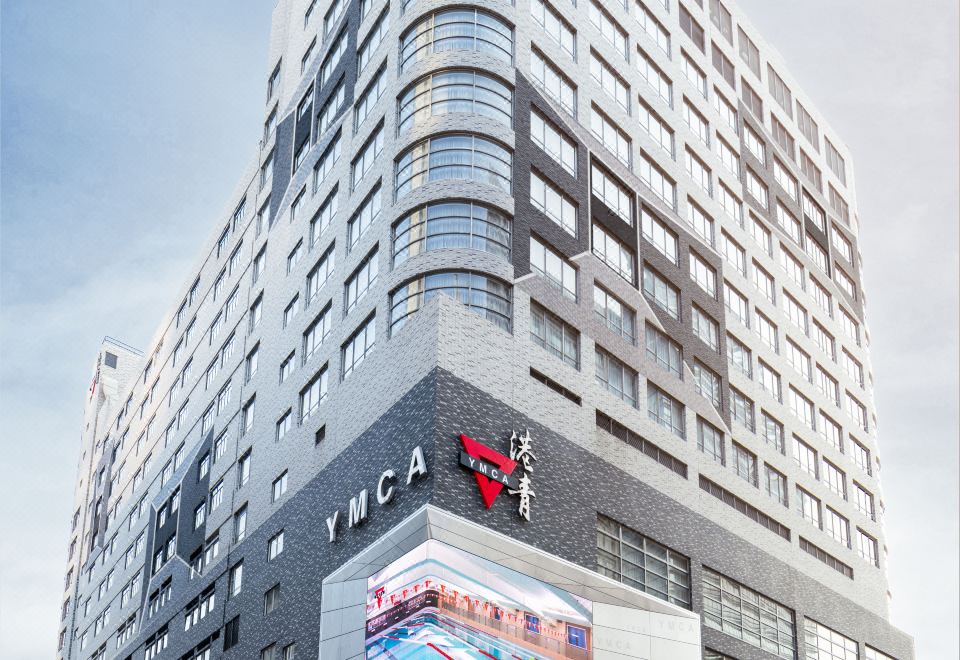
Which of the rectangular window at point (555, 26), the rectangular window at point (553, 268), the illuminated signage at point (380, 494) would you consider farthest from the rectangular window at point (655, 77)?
the illuminated signage at point (380, 494)

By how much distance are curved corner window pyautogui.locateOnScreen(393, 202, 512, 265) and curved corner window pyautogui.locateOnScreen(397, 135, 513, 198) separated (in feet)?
5.11

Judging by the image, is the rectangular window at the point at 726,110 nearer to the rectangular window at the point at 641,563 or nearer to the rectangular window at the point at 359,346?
the rectangular window at the point at 641,563

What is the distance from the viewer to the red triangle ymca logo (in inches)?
2078

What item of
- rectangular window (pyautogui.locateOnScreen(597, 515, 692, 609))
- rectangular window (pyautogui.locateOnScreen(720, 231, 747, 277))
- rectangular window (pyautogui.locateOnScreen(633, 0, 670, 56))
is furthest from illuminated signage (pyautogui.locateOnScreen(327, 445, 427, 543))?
rectangular window (pyautogui.locateOnScreen(633, 0, 670, 56))

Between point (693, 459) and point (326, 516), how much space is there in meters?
20.9

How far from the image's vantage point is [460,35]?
62.9 meters

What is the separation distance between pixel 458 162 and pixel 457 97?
3.81 meters

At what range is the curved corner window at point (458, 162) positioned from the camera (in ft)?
196

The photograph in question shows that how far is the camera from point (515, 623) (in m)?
52.1

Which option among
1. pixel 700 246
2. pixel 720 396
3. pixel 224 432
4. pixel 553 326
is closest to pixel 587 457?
pixel 553 326

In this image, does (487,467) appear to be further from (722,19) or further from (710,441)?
(722,19)

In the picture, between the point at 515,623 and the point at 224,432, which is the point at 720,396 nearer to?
the point at 515,623

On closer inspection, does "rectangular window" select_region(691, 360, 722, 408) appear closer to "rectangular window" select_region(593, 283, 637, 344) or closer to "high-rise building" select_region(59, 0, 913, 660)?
"high-rise building" select_region(59, 0, 913, 660)

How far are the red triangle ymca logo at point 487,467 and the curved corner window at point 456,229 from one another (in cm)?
989
